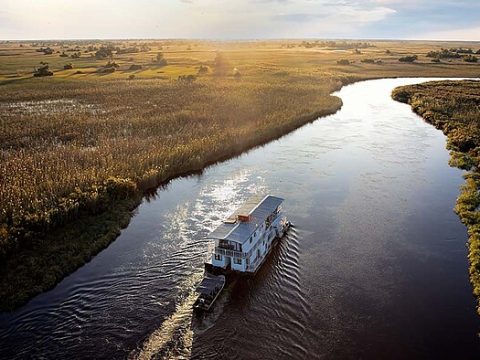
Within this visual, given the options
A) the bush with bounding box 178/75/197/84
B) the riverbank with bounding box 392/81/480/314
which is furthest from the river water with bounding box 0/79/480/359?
the bush with bounding box 178/75/197/84

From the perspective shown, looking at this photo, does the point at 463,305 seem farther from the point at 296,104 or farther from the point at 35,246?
the point at 296,104

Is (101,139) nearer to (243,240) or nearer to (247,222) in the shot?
(247,222)

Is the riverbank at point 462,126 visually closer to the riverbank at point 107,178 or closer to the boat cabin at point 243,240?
the boat cabin at point 243,240

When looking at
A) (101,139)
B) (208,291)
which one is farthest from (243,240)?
(101,139)

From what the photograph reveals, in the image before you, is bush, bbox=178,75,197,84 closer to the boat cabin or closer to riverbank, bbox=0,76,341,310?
riverbank, bbox=0,76,341,310

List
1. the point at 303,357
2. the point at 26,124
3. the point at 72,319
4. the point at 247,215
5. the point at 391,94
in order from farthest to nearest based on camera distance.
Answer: the point at 391,94 → the point at 26,124 → the point at 247,215 → the point at 72,319 → the point at 303,357

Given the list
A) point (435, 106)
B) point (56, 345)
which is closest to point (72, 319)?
point (56, 345)
